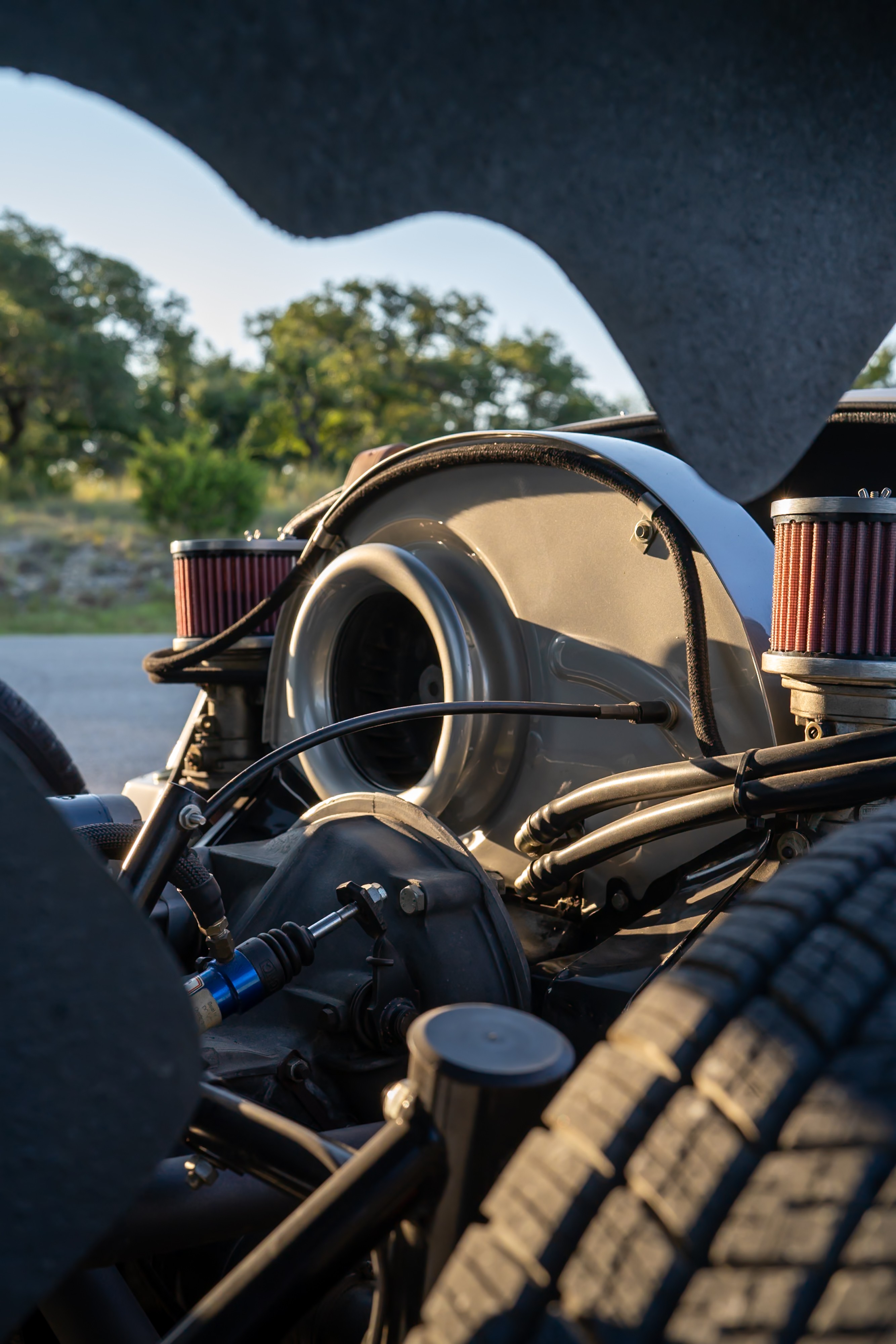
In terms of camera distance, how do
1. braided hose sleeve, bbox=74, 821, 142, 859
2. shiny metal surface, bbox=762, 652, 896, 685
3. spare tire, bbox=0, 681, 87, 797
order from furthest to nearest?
spare tire, bbox=0, 681, 87, 797 → braided hose sleeve, bbox=74, 821, 142, 859 → shiny metal surface, bbox=762, 652, 896, 685

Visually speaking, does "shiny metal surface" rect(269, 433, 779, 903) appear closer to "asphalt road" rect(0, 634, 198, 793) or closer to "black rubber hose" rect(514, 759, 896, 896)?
"black rubber hose" rect(514, 759, 896, 896)

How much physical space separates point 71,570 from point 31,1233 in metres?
21.9

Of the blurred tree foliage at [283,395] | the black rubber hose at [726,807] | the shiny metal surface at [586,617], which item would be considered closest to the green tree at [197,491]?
the blurred tree foliage at [283,395]

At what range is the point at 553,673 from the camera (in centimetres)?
189

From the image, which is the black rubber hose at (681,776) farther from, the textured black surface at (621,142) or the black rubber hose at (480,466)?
the textured black surface at (621,142)

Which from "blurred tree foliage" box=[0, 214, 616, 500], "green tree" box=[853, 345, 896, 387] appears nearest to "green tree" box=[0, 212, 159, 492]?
"blurred tree foliage" box=[0, 214, 616, 500]

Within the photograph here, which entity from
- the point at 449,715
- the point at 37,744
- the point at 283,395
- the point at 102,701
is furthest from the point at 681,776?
the point at 283,395

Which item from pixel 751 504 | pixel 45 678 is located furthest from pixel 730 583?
pixel 45 678

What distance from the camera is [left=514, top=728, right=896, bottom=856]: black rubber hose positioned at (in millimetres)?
1288

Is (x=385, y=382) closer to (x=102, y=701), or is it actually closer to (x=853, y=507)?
(x=102, y=701)

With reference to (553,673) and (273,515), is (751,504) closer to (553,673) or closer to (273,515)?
(553,673)

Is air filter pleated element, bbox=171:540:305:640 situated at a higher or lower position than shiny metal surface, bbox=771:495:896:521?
lower

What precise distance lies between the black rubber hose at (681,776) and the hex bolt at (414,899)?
292 mm

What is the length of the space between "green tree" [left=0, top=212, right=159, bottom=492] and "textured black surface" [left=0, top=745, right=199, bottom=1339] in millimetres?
1327
